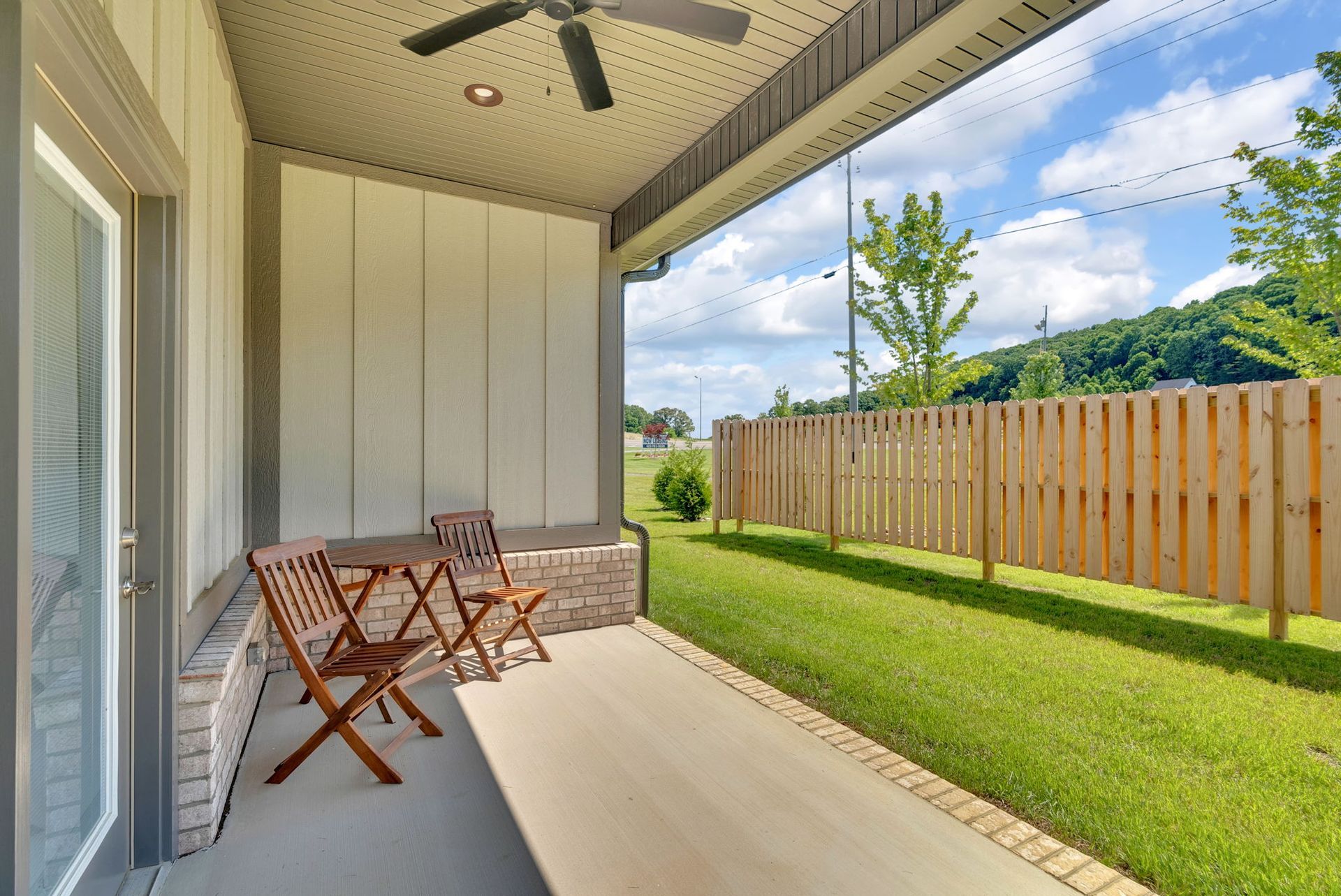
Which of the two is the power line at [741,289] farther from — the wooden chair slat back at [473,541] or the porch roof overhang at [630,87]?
the wooden chair slat back at [473,541]

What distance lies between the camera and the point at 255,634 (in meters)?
2.87

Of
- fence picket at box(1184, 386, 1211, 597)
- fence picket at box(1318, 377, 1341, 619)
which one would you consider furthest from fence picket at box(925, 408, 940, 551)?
fence picket at box(1318, 377, 1341, 619)

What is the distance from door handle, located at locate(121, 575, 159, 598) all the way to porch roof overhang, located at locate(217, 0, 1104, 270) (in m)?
2.17

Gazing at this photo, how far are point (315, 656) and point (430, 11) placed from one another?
3.33 metres

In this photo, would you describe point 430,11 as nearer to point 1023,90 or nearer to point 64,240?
point 64,240

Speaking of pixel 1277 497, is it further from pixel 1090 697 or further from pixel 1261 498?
pixel 1090 697

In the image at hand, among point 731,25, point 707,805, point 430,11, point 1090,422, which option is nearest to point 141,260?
point 430,11

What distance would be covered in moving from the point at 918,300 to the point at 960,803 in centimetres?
725

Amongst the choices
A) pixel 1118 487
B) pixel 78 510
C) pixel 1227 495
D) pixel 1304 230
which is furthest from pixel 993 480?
pixel 78 510

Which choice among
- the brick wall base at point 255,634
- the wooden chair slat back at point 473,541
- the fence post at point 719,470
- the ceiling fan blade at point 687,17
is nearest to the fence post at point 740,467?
the fence post at point 719,470

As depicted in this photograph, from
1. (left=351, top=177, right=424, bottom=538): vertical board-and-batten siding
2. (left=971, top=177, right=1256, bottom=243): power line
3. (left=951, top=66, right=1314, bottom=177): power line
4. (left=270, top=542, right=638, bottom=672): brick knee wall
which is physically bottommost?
(left=270, top=542, right=638, bottom=672): brick knee wall

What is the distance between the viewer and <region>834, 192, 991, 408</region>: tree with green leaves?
8.24 metres

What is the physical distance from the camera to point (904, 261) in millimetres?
8328

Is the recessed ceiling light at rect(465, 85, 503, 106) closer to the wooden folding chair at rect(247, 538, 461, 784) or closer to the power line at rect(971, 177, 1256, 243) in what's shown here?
the wooden folding chair at rect(247, 538, 461, 784)
